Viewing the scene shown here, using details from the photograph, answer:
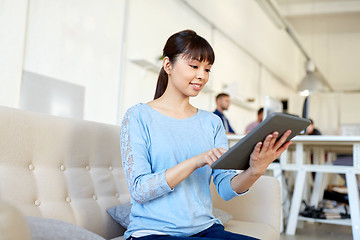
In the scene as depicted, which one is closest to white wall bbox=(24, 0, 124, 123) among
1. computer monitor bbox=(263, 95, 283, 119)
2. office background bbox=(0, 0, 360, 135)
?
office background bbox=(0, 0, 360, 135)

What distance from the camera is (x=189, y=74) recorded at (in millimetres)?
1317

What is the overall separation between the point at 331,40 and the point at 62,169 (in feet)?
38.8

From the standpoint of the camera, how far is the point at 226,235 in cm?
124

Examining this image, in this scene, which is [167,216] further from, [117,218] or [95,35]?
[95,35]

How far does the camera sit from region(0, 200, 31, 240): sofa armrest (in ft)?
1.93

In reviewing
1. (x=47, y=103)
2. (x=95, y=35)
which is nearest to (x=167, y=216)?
(x=47, y=103)

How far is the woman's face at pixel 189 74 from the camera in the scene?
4.32 feet

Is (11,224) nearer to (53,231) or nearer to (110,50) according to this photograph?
(53,231)

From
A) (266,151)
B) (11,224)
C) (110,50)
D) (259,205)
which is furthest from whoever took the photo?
(110,50)

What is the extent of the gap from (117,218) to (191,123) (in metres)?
0.54

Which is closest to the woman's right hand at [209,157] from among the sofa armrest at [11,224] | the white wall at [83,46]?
the sofa armrest at [11,224]

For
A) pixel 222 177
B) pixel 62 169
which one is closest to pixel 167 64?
pixel 222 177

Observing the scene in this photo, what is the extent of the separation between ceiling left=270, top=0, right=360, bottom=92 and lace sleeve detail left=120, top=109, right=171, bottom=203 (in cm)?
899

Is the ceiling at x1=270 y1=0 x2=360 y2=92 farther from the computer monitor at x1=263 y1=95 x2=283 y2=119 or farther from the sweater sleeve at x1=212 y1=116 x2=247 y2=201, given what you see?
the sweater sleeve at x1=212 y1=116 x2=247 y2=201
